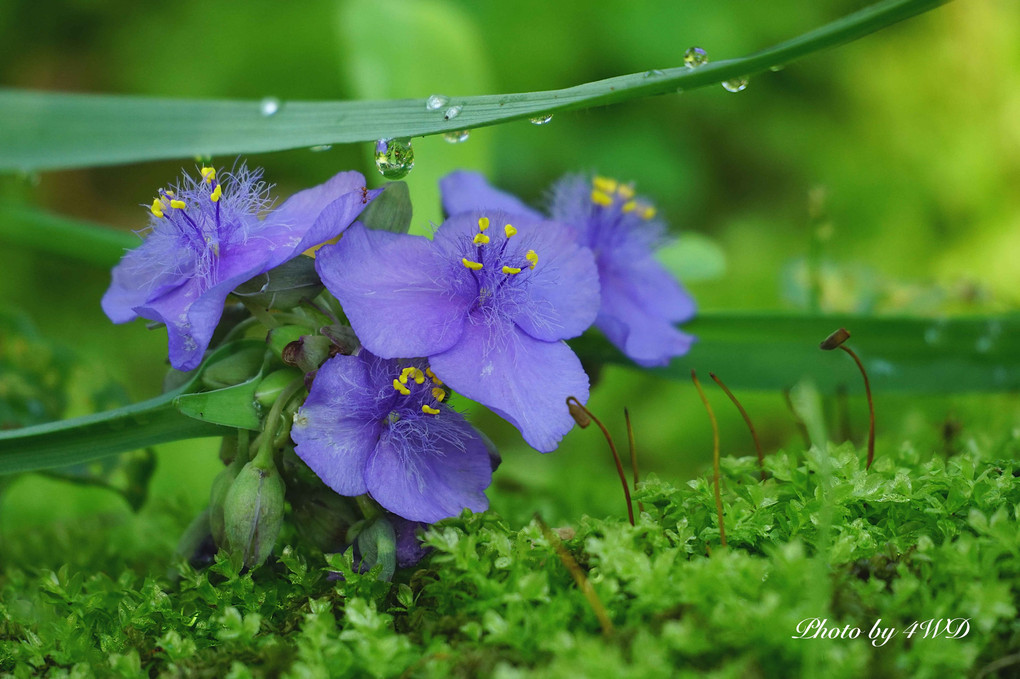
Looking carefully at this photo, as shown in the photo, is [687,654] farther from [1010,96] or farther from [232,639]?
[1010,96]

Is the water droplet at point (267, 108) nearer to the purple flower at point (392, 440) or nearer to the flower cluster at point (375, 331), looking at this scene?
the flower cluster at point (375, 331)

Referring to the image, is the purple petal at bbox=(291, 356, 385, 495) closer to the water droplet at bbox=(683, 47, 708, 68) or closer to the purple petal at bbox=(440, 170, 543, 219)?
the purple petal at bbox=(440, 170, 543, 219)

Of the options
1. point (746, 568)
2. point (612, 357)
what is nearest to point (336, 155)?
point (612, 357)

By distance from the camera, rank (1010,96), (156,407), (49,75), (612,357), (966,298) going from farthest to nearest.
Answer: (49,75) < (1010,96) < (966,298) < (612,357) < (156,407)

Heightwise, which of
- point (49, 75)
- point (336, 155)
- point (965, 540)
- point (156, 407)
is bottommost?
point (965, 540)

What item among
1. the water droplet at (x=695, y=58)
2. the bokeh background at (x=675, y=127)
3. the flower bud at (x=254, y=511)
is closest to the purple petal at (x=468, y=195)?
the water droplet at (x=695, y=58)
